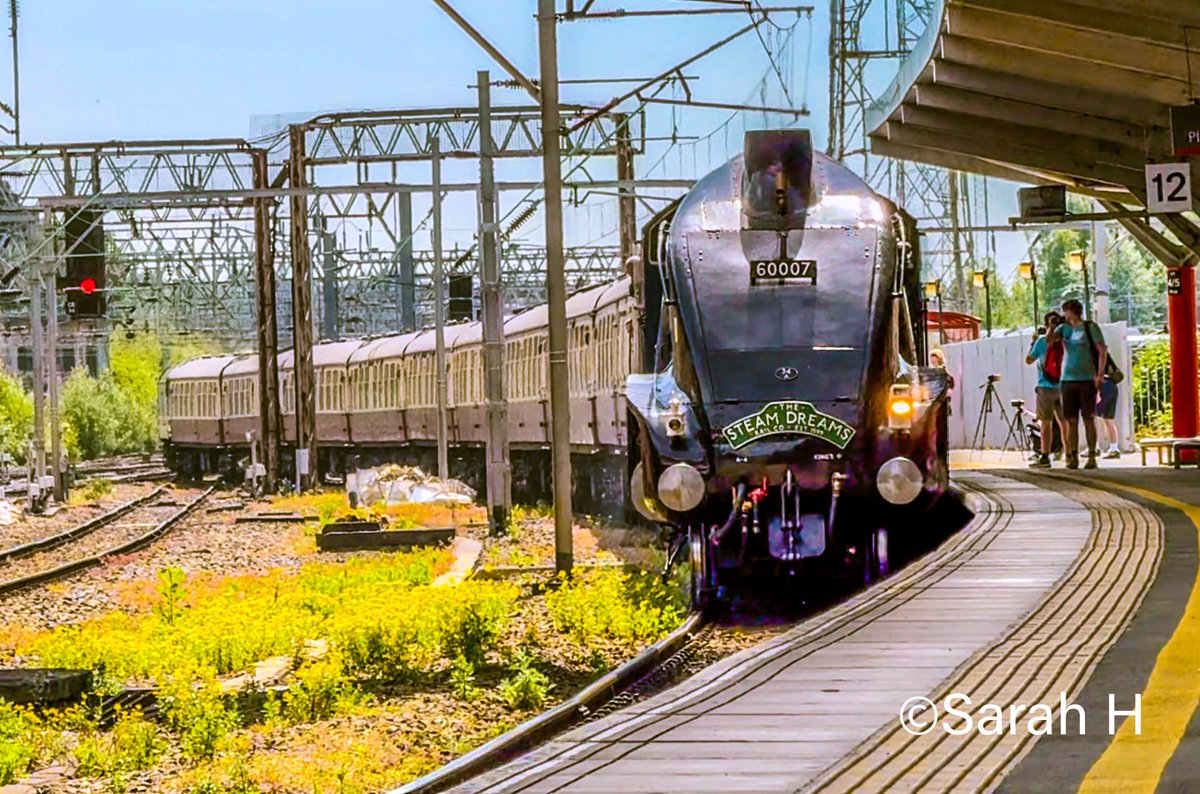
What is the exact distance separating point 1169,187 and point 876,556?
7686mm

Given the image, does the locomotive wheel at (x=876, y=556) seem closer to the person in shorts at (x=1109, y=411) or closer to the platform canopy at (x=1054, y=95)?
the platform canopy at (x=1054, y=95)

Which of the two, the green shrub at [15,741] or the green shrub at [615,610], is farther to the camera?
the green shrub at [615,610]

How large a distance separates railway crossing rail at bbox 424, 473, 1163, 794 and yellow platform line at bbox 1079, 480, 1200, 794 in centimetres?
28

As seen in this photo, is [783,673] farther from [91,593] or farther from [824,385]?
[91,593]

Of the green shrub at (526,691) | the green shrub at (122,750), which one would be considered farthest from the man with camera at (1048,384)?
the green shrub at (122,750)

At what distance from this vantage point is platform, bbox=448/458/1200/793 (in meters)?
6.20

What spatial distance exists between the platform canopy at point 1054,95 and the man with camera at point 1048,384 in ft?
7.34

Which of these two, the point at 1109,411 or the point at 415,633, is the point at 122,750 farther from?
the point at 1109,411

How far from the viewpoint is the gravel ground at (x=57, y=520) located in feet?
112

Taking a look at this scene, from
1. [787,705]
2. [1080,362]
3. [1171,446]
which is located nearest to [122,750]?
[787,705]

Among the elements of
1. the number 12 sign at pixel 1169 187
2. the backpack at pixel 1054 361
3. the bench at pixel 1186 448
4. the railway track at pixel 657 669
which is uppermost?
the number 12 sign at pixel 1169 187

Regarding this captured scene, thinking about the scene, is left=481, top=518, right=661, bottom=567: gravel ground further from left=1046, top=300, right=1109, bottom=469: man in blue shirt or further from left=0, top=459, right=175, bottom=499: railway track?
left=0, top=459, right=175, bottom=499: railway track

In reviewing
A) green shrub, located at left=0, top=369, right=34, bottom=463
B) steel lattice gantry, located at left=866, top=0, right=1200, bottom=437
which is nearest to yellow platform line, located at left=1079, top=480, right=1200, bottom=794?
steel lattice gantry, located at left=866, top=0, right=1200, bottom=437

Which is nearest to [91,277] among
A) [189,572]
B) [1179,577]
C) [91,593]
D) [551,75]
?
[189,572]
